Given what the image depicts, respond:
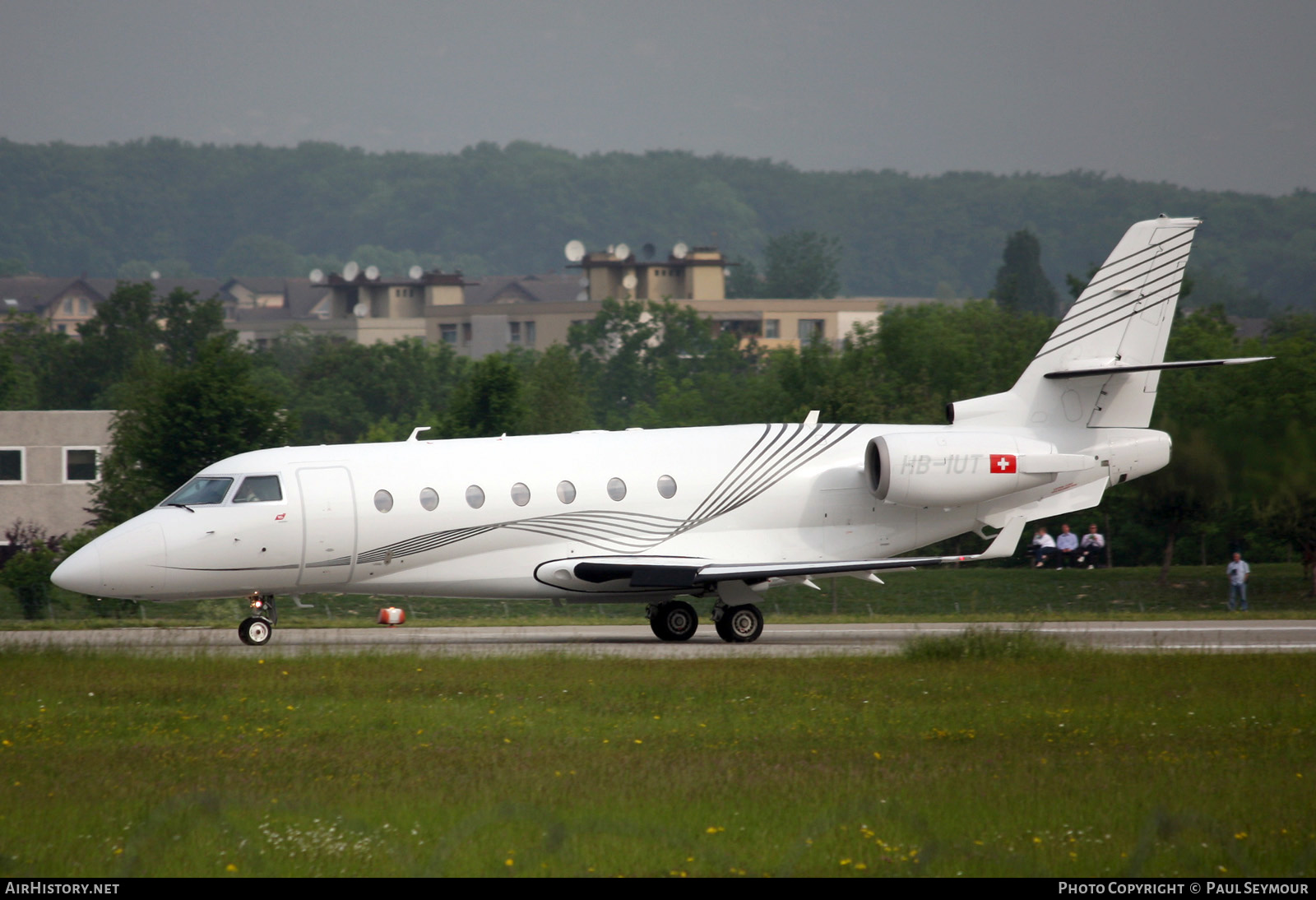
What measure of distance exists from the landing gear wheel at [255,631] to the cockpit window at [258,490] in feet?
6.47

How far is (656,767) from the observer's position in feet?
43.1

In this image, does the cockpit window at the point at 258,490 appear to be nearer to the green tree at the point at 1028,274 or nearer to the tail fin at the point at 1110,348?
the tail fin at the point at 1110,348

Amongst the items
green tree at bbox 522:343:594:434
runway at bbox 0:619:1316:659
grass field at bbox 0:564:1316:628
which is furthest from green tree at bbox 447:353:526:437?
runway at bbox 0:619:1316:659

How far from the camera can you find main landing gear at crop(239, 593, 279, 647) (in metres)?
23.2

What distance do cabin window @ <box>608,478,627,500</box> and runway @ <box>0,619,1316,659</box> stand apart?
2.41m

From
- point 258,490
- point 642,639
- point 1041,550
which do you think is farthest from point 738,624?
point 1041,550

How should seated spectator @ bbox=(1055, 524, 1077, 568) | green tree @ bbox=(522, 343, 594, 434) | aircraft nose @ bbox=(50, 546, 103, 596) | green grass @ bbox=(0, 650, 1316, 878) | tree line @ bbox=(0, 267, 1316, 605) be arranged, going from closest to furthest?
green grass @ bbox=(0, 650, 1316, 878) → aircraft nose @ bbox=(50, 546, 103, 596) → tree line @ bbox=(0, 267, 1316, 605) → seated spectator @ bbox=(1055, 524, 1077, 568) → green tree @ bbox=(522, 343, 594, 434)

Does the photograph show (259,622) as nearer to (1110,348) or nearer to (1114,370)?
(1114,370)

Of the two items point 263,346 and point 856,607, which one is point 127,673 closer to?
point 856,607

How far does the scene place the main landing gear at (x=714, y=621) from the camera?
24.4 m

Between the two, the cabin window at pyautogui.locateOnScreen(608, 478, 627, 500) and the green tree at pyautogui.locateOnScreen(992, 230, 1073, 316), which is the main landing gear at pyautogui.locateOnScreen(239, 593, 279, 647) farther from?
the green tree at pyautogui.locateOnScreen(992, 230, 1073, 316)

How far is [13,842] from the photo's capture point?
10414mm
